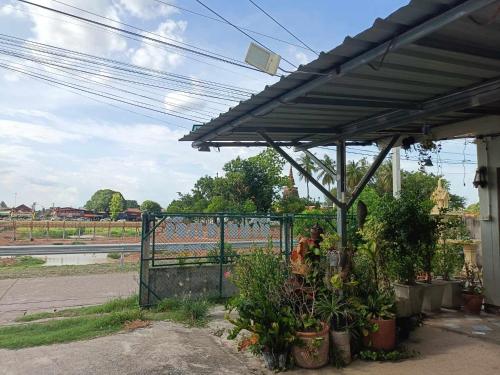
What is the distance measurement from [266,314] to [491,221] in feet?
15.0

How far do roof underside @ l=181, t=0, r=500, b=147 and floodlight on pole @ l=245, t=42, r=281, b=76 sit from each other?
18cm

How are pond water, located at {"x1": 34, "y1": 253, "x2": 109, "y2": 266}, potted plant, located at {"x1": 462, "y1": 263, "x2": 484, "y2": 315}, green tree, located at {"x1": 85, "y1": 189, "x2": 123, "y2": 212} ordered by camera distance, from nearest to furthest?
potted plant, located at {"x1": 462, "y1": 263, "x2": 484, "y2": 315} < pond water, located at {"x1": 34, "y1": 253, "x2": 109, "y2": 266} < green tree, located at {"x1": 85, "y1": 189, "x2": 123, "y2": 212}

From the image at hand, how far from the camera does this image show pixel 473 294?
23.6ft

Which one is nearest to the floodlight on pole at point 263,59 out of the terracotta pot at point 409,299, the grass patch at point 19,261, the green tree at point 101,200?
the terracotta pot at point 409,299

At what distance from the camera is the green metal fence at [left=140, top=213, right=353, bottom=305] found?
805 cm

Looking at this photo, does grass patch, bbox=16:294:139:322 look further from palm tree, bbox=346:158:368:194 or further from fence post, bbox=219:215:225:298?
palm tree, bbox=346:158:368:194

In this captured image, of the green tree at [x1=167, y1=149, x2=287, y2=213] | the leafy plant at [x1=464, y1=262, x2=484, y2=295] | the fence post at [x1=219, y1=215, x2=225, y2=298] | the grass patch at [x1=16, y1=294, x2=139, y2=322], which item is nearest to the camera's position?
the leafy plant at [x1=464, y1=262, x2=484, y2=295]

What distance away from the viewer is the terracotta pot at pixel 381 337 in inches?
201

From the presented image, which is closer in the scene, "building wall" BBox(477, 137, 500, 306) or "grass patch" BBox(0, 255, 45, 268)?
"building wall" BBox(477, 137, 500, 306)

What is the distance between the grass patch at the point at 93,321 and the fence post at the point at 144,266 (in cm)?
21

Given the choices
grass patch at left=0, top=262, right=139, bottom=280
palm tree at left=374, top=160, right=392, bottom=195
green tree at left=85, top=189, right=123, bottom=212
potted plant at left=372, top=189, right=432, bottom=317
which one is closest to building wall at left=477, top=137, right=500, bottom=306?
potted plant at left=372, top=189, right=432, bottom=317

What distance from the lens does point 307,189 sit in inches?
1581

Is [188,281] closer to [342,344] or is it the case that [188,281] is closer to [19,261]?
[342,344]

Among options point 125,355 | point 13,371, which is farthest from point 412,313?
point 13,371
